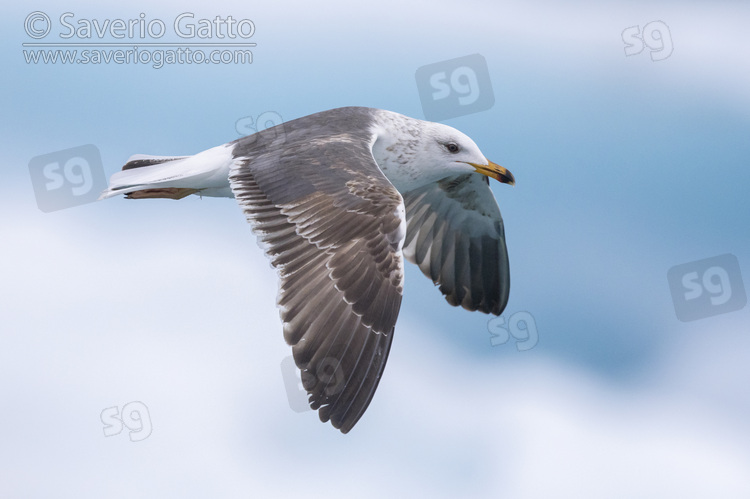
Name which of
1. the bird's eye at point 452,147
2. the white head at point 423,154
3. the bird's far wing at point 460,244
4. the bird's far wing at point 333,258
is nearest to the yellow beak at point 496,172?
the white head at point 423,154

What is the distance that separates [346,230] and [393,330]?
1.95 ft

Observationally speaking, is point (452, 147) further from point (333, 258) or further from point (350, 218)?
point (333, 258)

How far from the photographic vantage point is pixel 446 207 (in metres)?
7.18

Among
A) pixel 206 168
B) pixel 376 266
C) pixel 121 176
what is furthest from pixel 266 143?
pixel 376 266

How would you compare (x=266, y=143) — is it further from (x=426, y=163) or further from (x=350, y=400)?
(x=350, y=400)

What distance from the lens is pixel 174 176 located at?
19.9ft

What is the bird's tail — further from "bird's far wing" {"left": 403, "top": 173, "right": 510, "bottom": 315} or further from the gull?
"bird's far wing" {"left": 403, "top": 173, "right": 510, "bottom": 315}

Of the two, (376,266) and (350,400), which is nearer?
(350,400)

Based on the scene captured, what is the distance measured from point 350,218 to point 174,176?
1485 mm

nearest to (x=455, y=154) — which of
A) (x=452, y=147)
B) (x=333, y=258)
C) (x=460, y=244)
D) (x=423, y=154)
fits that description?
(x=452, y=147)

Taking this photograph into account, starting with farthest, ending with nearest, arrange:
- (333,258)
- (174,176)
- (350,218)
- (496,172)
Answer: (496,172) → (174,176) → (350,218) → (333,258)

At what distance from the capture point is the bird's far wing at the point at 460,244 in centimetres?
709

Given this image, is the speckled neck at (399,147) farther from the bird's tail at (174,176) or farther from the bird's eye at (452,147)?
the bird's tail at (174,176)

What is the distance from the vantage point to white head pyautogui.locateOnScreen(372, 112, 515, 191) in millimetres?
6289
